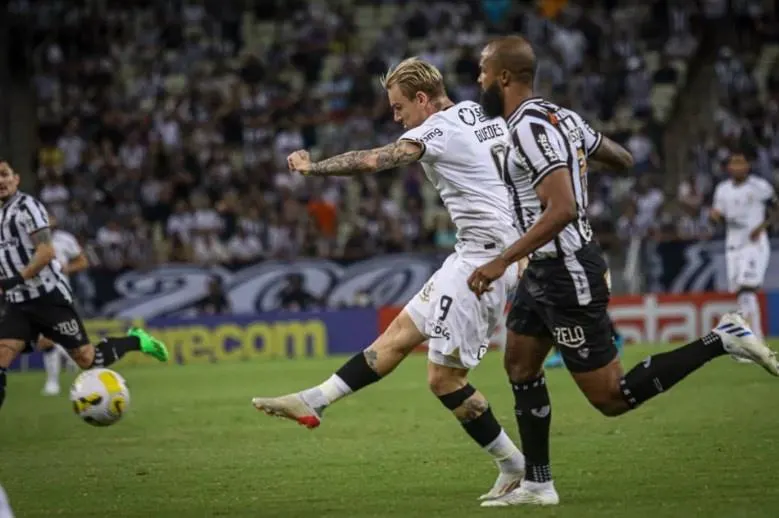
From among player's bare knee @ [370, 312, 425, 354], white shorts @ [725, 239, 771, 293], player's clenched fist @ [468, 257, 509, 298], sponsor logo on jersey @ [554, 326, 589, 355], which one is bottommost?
white shorts @ [725, 239, 771, 293]

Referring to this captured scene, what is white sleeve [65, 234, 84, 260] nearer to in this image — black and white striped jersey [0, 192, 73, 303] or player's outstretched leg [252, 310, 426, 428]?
black and white striped jersey [0, 192, 73, 303]

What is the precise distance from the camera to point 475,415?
30.0 ft

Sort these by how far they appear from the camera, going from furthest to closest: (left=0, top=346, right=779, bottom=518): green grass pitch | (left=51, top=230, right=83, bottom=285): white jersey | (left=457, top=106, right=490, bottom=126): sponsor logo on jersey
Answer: (left=51, top=230, right=83, bottom=285): white jersey
(left=457, top=106, right=490, bottom=126): sponsor logo on jersey
(left=0, top=346, right=779, bottom=518): green grass pitch

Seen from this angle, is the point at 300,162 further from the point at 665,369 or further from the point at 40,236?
the point at 40,236

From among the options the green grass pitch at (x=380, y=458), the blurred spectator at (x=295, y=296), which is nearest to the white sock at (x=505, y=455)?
the green grass pitch at (x=380, y=458)

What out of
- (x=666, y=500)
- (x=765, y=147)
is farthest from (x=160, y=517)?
(x=765, y=147)

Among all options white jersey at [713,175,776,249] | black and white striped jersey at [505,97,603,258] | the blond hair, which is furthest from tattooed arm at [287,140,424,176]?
white jersey at [713,175,776,249]

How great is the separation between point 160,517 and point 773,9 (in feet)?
86.3

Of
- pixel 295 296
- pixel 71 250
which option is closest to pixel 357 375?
pixel 71 250

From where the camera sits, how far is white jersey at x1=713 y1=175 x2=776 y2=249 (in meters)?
20.0

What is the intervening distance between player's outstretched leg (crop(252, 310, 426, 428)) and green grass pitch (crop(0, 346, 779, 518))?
566 mm

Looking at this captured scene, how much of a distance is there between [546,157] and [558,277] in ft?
2.40

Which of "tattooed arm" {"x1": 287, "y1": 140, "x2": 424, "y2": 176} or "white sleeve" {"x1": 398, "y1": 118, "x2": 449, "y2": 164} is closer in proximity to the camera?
"tattooed arm" {"x1": 287, "y1": 140, "x2": 424, "y2": 176}

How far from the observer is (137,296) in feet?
84.8
